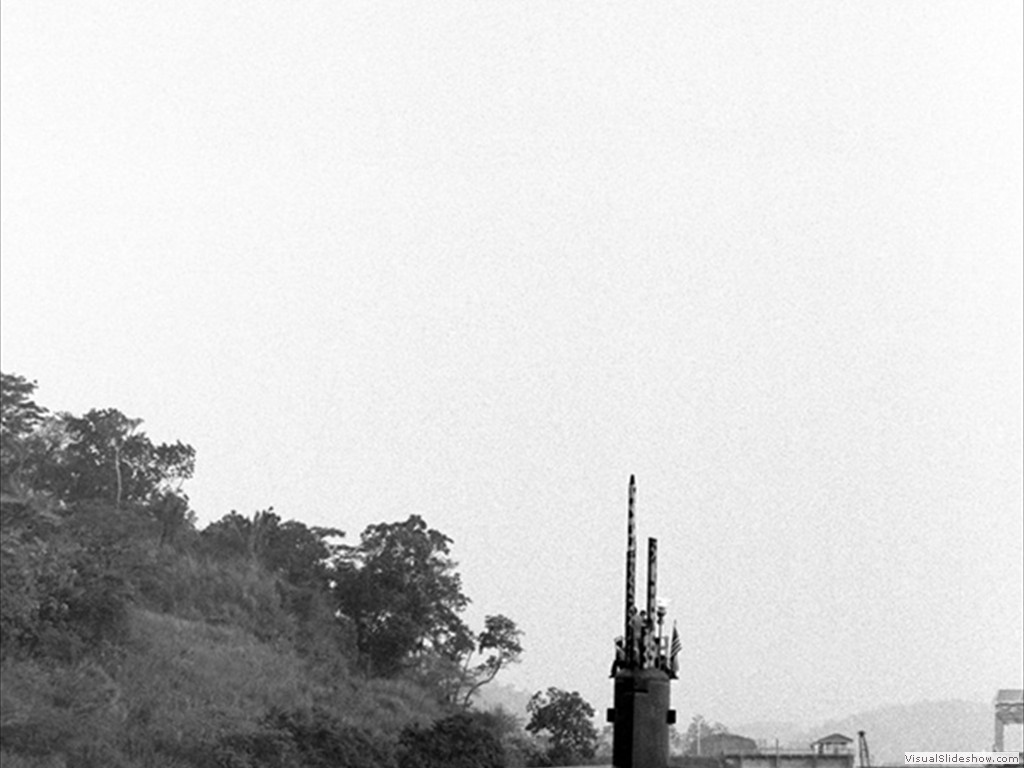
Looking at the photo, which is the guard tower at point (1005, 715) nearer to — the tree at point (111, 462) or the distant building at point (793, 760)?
the distant building at point (793, 760)

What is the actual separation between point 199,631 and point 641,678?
4699cm

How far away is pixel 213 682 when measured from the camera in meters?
58.5

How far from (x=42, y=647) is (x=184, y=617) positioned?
11.6 m

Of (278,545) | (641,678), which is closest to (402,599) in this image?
(278,545)

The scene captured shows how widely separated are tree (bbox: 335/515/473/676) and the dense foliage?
0.27 feet

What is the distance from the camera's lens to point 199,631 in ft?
209

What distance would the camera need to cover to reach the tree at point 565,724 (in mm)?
65375

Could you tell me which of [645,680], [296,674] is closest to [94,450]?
[296,674]

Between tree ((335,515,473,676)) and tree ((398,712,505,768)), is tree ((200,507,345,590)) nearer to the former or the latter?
tree ((335,515,473,676))

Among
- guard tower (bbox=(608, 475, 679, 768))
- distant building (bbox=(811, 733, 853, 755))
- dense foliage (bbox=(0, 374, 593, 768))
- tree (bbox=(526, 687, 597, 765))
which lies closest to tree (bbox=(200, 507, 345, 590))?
dense foliage (bbox=(0, 374, 593, 768))

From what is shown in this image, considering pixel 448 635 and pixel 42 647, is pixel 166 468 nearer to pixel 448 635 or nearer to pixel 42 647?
pixel 448 635

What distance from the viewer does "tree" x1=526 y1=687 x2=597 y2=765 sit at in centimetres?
6538

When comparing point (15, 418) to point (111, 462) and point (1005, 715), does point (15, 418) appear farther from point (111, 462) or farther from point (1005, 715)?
point (1005, 715)

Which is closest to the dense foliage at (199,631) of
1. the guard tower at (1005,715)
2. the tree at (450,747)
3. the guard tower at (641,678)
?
the tree at (450,747)
